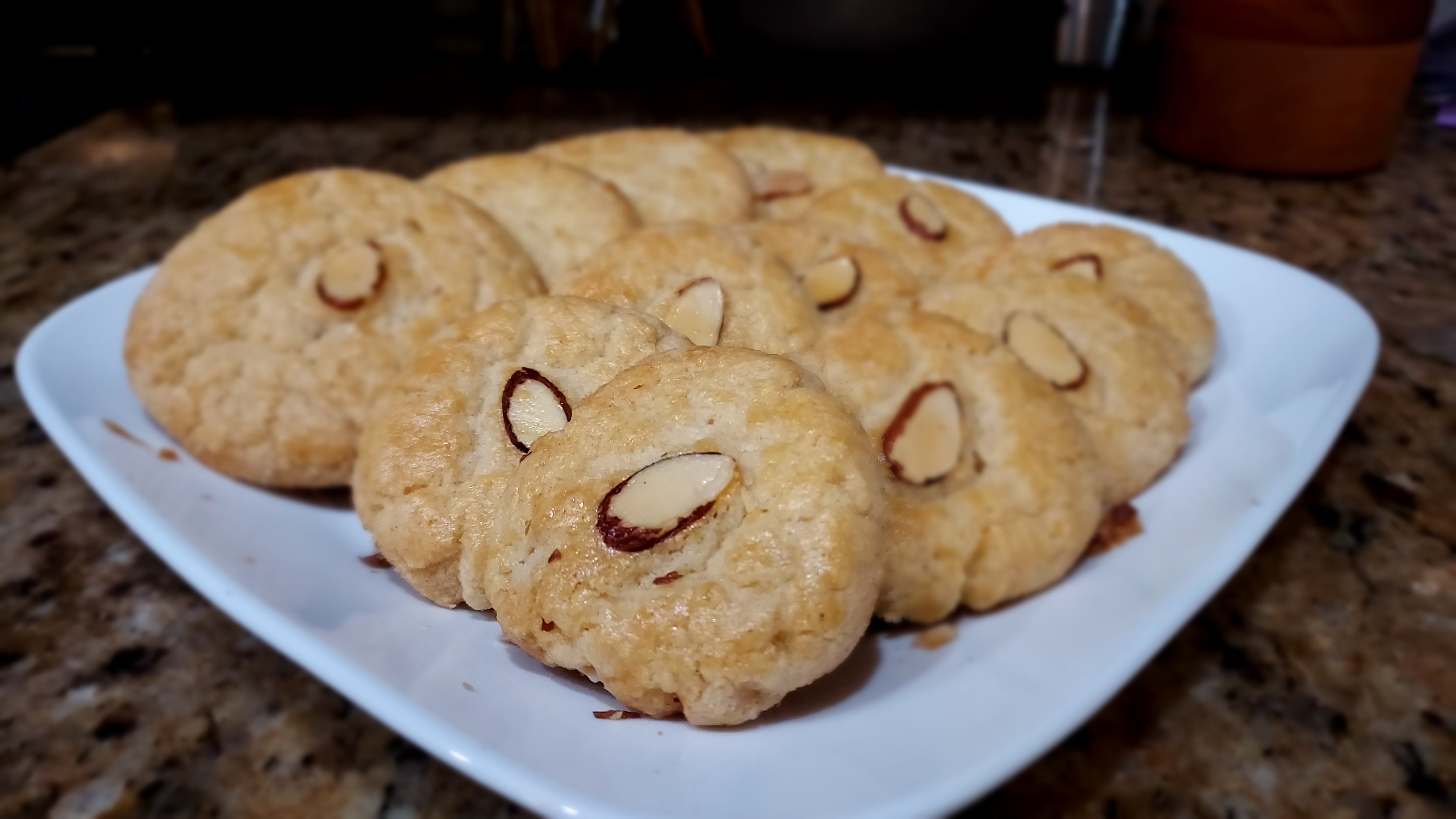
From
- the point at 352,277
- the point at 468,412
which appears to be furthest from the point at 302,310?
the point at 468,412

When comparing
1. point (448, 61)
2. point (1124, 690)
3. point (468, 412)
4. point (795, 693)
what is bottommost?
point (448, 61)

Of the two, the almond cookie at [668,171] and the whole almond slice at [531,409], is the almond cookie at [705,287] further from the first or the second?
the almond cookie at [668,171]

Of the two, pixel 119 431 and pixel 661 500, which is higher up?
pixel 661 500

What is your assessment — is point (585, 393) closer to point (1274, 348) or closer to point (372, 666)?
point (372, 666)

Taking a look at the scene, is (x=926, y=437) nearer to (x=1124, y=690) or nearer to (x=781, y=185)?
(x=1124, y=690)

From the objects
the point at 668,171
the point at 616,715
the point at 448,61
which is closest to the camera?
the point at 616,715

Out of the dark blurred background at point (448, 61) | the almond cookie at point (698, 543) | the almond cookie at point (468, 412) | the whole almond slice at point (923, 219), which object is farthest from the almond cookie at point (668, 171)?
the dark blurred background at point (448, 61)
